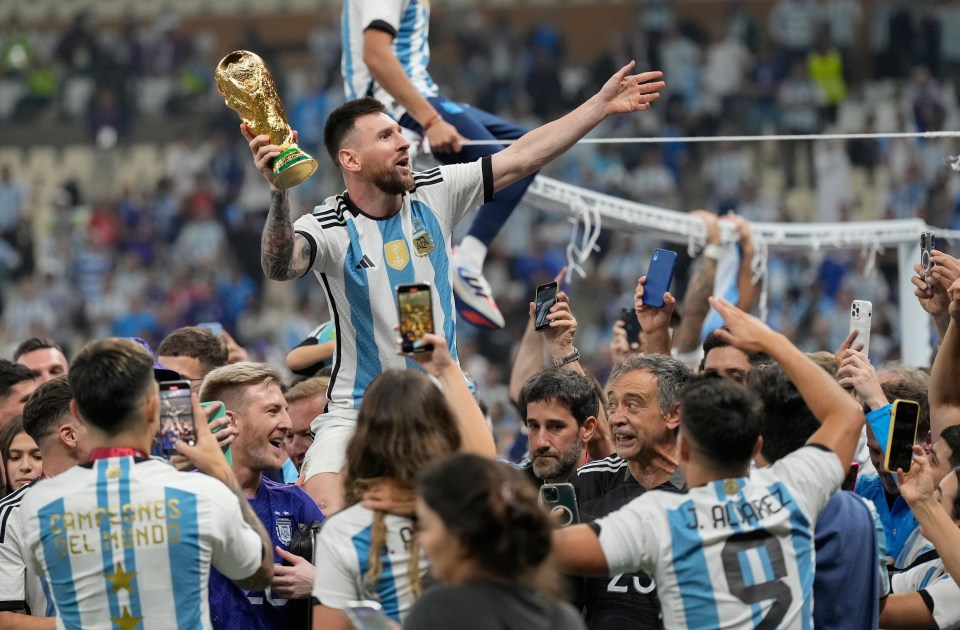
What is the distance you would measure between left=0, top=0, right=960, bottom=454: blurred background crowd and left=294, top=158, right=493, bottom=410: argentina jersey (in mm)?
9502

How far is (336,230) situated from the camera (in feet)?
17.7

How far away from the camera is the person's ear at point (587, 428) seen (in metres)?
5.44

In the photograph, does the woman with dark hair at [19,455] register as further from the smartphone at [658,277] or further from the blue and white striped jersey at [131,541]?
the smartphone at [658,277]

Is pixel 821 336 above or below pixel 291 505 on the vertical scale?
below

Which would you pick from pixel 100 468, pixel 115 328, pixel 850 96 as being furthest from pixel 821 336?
pixel 100 468

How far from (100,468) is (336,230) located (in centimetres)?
182

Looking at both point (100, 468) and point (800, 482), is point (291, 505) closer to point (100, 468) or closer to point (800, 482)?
point (100, 468)

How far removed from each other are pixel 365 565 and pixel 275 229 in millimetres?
1725

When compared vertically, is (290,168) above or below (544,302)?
above

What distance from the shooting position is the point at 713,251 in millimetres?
8164

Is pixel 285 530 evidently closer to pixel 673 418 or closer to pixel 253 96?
pixel 673 418

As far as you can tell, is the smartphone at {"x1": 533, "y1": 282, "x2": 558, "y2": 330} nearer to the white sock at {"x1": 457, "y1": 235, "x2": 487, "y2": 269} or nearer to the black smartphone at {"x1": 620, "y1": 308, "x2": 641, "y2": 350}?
the black smartphone at {"x1": 620, "y1": 308, "x2": 641, "y2": 350}

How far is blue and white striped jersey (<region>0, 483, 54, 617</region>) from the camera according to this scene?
15.0ft

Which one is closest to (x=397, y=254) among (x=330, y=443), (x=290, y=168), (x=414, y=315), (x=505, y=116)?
(x=290, y=168)
